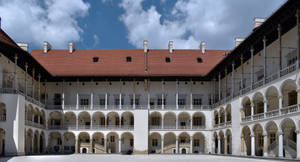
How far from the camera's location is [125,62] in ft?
152

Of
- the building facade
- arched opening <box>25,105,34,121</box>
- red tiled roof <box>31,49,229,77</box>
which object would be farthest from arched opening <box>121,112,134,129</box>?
arched opening <box>25,105,34,121</box>

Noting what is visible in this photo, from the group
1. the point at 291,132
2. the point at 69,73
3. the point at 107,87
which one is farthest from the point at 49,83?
the point at 291,132

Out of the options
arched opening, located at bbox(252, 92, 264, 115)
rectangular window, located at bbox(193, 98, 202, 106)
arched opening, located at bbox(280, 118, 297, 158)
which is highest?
rectangular window, located at bbox(193, 98, 202, 106)

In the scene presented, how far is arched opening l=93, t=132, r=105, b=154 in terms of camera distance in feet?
141

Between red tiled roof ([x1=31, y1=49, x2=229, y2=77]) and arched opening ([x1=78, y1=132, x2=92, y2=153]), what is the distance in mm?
7074

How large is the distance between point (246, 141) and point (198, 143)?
1268cm

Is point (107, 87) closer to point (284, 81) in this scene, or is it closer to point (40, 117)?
point (40, 117)

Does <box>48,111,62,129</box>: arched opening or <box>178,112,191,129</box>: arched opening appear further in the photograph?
<box>178,112,191,129</box>: arched opening

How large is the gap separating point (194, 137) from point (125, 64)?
471 inches

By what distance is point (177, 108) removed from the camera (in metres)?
43.2

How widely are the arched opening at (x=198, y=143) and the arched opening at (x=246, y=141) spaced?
38.1 feet

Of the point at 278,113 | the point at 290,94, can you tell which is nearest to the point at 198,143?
the point at 290,94

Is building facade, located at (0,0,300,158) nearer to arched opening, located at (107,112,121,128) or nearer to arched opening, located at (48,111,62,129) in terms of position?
arched opening, located at (48,111,62,129)

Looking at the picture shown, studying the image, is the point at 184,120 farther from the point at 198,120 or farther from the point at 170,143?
the point at 170,143
